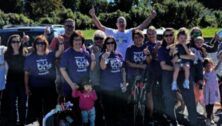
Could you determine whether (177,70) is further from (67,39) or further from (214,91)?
(67,39)

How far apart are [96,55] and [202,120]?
2.36 m

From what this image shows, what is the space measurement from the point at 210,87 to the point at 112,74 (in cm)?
222

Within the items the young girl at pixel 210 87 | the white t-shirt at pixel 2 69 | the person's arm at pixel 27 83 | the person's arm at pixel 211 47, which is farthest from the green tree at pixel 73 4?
the person's arm at pixel 27 83

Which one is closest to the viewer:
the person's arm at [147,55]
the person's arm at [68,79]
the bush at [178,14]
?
the person's arm at [68,79]

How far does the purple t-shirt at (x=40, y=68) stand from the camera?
7.98m

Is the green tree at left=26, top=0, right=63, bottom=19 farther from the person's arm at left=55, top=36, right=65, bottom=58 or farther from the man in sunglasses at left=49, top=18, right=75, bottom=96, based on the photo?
the person's arm at left=55, top=36, right=65, bottom=58

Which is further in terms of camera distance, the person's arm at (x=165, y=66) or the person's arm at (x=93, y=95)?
the person's arm at (x=165, y=66)

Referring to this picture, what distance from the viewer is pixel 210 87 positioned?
30.3ft

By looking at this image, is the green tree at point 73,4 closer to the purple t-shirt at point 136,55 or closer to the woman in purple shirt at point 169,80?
the purple t-shirt at point 136,55

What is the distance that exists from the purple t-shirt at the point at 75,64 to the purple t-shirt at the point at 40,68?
37 cm

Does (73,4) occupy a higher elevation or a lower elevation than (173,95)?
lower

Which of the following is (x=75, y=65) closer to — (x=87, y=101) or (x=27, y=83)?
(x=87, y=101)

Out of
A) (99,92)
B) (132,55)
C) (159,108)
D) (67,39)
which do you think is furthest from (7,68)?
(159,108)

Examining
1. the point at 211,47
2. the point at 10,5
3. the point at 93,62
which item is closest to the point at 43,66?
the point at 93,62
